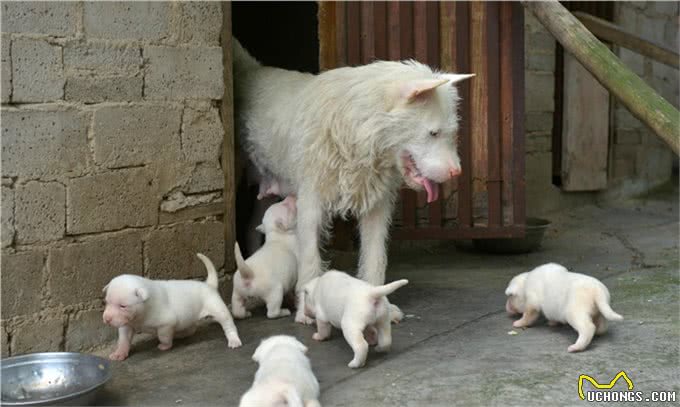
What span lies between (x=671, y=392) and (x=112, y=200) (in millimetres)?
2913

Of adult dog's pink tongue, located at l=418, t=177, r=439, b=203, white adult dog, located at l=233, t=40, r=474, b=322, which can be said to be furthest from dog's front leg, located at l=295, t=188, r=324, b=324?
adult dog's pink tongue, located at l=418, t=177, r=439, b=203

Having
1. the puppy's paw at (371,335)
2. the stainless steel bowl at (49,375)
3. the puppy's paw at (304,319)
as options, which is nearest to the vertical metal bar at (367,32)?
the puppy's paw at (304,319)

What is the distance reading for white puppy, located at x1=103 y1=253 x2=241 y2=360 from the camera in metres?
3.80

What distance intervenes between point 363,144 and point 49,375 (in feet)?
6.48

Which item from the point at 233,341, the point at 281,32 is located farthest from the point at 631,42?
the point at 233,341

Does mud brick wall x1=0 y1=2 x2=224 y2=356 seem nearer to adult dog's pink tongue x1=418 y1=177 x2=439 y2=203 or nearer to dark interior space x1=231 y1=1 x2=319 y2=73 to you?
adult dog's pink tongue x1=418 y1=177 x2=439 y2=203

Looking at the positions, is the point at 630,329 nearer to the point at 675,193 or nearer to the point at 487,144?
the point at 487,144

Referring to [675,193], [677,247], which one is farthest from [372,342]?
[675,193]

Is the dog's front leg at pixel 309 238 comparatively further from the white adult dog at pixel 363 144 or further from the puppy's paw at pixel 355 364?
the puppy's paw at pixel 355 364

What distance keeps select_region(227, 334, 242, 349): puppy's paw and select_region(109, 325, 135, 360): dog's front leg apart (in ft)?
1.64

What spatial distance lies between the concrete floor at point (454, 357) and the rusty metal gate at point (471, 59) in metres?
0.53

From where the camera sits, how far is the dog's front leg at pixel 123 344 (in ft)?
13.4

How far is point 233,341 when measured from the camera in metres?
4.23

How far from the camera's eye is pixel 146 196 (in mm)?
4535
